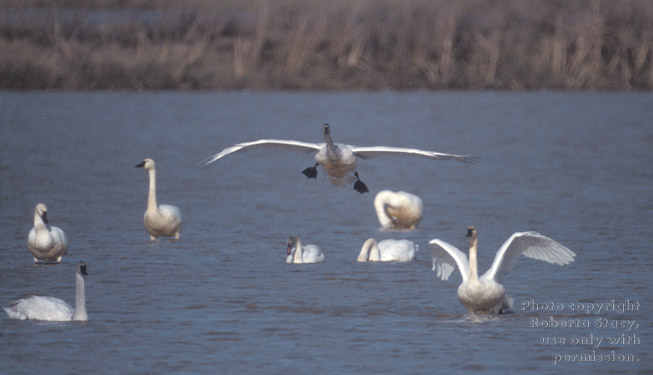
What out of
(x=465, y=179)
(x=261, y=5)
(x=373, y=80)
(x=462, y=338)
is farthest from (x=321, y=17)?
(x=462, y=338)

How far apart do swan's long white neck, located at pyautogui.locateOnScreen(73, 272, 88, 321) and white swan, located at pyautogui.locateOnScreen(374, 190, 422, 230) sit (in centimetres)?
674

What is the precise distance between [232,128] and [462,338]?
2598 cm

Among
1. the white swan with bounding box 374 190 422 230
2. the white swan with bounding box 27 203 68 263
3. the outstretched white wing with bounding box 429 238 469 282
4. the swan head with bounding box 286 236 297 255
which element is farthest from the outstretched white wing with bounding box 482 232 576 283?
the white swan with bounding box 374 190 422 230

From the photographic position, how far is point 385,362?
408 inches

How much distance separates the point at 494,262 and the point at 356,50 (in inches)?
1080

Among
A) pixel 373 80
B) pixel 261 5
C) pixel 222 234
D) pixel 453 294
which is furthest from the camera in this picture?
pixel 261 5

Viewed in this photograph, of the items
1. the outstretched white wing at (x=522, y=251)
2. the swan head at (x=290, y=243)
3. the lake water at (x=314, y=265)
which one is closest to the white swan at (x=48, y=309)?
the lake water at (x=314, y=265)

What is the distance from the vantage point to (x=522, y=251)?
1195 cm

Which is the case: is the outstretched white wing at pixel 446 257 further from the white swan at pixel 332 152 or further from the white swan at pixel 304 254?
the white swan at pixel 304 254

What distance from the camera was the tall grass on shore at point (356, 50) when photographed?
37.9 metres

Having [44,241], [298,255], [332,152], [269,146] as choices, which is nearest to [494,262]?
[332,152]

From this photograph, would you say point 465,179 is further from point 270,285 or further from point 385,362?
point 385,362

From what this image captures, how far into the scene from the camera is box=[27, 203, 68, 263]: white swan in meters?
14.3

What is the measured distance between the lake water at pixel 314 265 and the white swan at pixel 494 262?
210 millimetres
